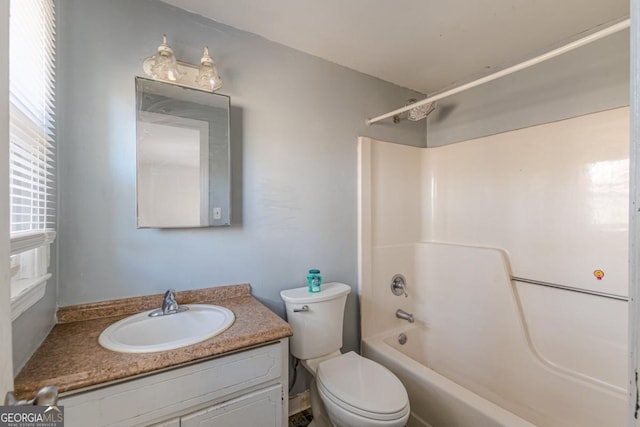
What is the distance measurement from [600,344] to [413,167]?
1.55m

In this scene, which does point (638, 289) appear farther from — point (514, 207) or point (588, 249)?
point (514, 207)

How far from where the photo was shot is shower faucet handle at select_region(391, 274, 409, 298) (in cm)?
212

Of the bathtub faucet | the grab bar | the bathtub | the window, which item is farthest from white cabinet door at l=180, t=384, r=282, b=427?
the grab bar

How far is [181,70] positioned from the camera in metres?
1.37

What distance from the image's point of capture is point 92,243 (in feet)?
3.94

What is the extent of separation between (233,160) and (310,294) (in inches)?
34.6

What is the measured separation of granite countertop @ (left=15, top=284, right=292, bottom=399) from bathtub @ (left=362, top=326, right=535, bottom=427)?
0.89 m

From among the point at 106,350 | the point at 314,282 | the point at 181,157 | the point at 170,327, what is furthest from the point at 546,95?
the point at 106,350

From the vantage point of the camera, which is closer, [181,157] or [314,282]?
[181,157]

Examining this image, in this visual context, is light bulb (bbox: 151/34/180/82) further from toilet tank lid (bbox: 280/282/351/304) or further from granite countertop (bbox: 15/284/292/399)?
toilet tank lid (bbox: 280/282/351/304)

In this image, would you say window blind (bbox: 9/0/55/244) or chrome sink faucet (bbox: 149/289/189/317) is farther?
chrome sink faucet (bbox: 149/289/189/317)

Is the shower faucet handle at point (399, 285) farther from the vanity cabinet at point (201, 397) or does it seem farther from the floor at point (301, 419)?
the vanity cabinet at point (201, 397)

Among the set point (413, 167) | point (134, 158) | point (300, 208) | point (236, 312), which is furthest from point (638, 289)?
point (413, 167)

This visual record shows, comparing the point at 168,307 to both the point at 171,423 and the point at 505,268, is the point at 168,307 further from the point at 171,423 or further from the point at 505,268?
the point at 505,268
